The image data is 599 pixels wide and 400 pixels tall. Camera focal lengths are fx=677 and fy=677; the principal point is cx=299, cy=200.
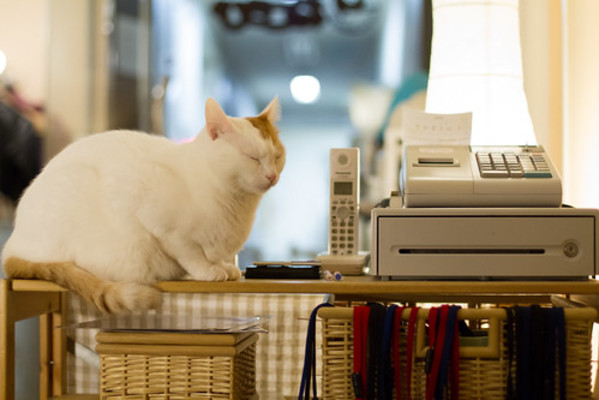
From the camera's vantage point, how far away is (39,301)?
1.54 meters

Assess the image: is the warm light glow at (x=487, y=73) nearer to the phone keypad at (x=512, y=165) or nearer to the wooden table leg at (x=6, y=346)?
the phone keypad at (x=512, y=165)

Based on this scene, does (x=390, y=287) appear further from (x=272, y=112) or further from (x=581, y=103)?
(x=581, y=103)

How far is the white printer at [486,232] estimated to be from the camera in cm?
131

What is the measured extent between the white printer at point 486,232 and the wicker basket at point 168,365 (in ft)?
1.16

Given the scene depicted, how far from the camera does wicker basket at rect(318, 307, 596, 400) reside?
4.17 feet

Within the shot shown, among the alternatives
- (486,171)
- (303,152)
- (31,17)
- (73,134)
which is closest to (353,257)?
(486,171)

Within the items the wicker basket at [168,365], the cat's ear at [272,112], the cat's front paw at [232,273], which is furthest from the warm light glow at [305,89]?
the wicker basket at [168,365]

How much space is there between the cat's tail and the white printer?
17.6 inches

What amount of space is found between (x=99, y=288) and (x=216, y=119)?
1.30 ft

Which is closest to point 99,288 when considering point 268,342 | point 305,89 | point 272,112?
point 272,112

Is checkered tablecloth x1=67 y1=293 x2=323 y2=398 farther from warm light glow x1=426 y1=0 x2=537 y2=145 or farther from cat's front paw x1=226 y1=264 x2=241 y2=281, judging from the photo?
warm light glow x1=426 y1=0 x2=537 y2=145

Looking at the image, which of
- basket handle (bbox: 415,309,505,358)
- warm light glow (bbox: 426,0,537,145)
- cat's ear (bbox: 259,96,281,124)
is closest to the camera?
basket handle (bbox: 415,309,505,358)

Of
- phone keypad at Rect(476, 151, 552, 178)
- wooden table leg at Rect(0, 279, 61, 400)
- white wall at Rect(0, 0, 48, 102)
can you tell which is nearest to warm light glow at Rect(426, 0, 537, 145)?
phone keypad at Rect(476, 151, 552, 178)

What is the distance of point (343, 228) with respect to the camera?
1580 mm
